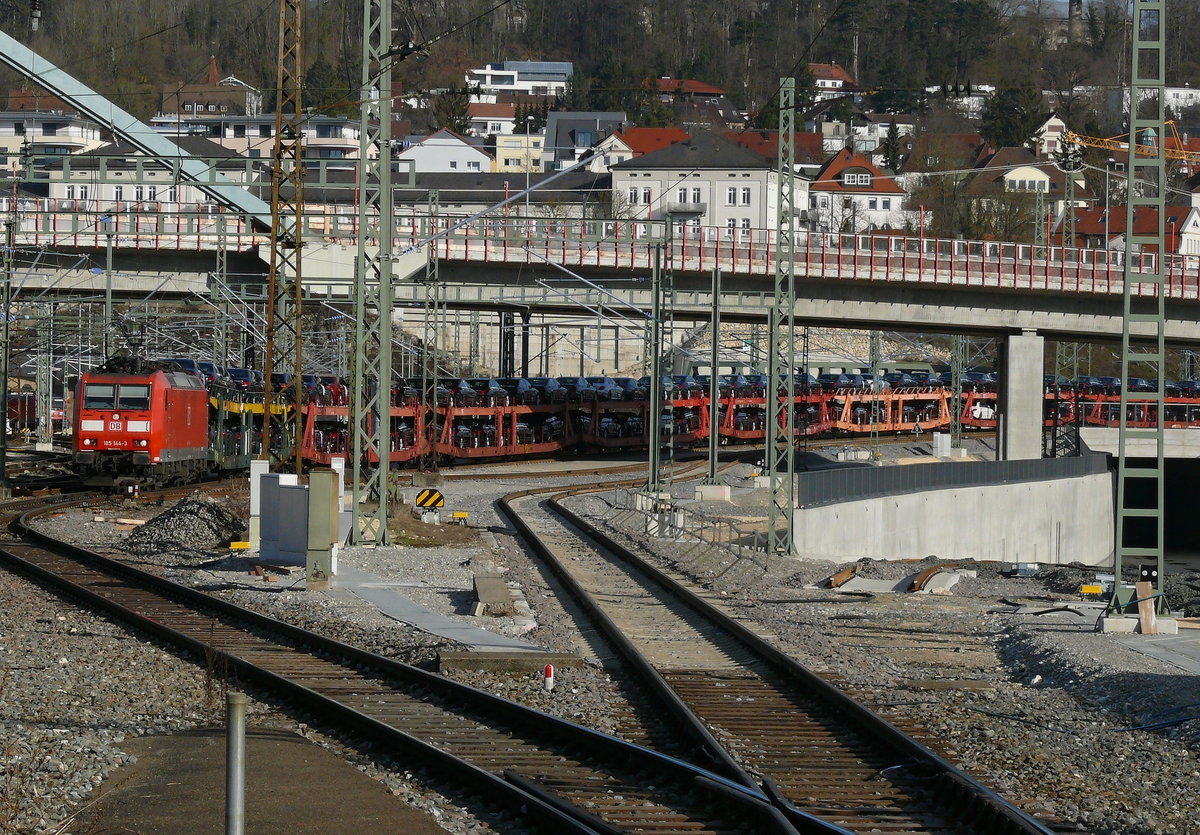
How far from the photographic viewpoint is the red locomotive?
3953cm

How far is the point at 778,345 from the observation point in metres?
30.2

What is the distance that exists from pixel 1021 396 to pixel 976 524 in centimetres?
1251

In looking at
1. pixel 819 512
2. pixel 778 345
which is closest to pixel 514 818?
pixel 778 345

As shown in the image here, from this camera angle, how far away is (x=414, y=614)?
19625 millimetres

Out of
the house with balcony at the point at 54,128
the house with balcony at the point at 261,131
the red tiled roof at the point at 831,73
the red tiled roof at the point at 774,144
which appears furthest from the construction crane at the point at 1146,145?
the house with balcony at the point at 54,128

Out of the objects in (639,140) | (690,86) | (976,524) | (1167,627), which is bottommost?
(976,524)

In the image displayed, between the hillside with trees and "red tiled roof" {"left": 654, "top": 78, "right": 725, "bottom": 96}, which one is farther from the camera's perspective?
"red tiled roof" {"left": 654, "top": 78, "right": 725, "bottom": 96}

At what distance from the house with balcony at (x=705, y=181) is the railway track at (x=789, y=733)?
91.6 m

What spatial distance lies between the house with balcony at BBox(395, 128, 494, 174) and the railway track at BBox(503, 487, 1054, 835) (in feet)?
423

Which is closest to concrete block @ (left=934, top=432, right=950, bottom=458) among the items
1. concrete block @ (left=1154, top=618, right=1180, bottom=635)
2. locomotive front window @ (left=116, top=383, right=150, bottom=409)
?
locomotive front window @ (left=116, top=383, right=150, bottom=409)

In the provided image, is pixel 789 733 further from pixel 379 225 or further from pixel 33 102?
pixel 33 102

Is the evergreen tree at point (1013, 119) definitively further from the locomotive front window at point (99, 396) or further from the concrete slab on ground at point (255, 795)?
the concrete slab on ground at point (255, 795)

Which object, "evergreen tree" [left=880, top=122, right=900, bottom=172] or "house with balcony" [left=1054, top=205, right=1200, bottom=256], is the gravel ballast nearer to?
"house with balcony" [left=1054, top=205, right=1200, bottom=256]

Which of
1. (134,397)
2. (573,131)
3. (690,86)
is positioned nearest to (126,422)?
(134,397)
